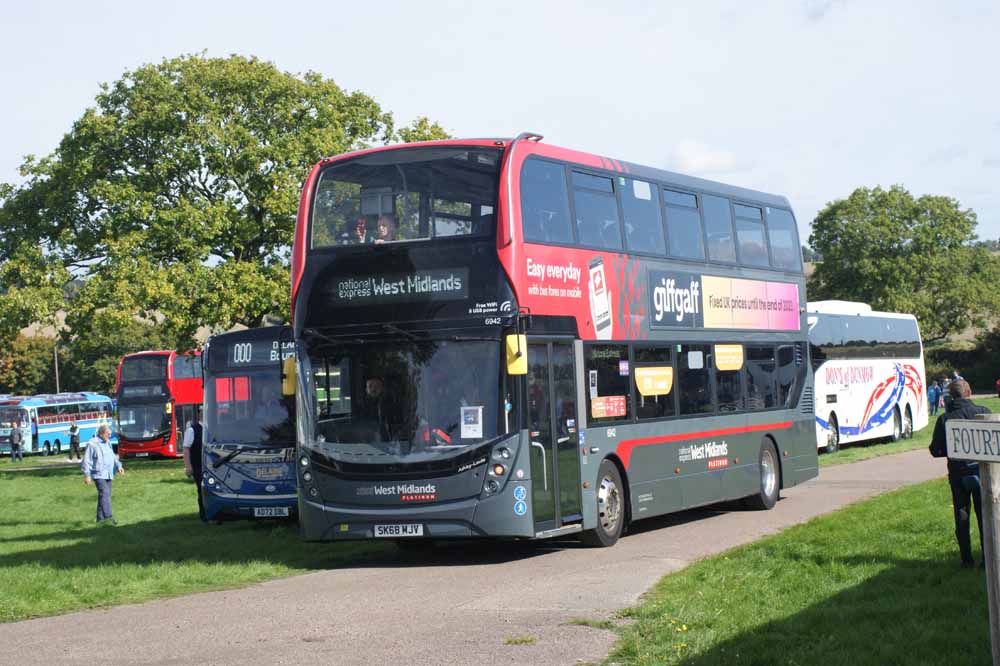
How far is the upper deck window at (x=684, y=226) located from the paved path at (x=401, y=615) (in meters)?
4.02

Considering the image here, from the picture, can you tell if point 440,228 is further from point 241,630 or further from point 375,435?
point 241,630

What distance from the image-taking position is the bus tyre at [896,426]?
43.8 metres

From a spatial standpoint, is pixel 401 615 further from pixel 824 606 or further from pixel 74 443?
pixel 74 443

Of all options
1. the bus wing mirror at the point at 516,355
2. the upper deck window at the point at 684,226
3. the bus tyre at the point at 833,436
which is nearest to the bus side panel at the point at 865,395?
the bus tyre at the point at 833,436

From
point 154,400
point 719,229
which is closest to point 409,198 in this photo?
point 719,229

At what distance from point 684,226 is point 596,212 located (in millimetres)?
2776

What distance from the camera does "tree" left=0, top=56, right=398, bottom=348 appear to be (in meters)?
41.3

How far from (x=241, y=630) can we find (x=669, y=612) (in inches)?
133

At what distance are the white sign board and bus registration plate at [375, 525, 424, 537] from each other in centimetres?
748

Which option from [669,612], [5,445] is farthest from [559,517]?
[5,445]

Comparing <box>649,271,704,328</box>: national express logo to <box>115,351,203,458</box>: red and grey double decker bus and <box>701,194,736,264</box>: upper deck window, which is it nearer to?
<box>701,194,736,264</box>: upper deck window

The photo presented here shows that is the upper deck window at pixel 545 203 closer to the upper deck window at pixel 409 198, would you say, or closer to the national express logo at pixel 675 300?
the upper deck window at pixel 409 198

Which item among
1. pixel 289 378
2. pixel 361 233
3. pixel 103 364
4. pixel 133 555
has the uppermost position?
pixel 103 364

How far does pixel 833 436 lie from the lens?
3872 cm
